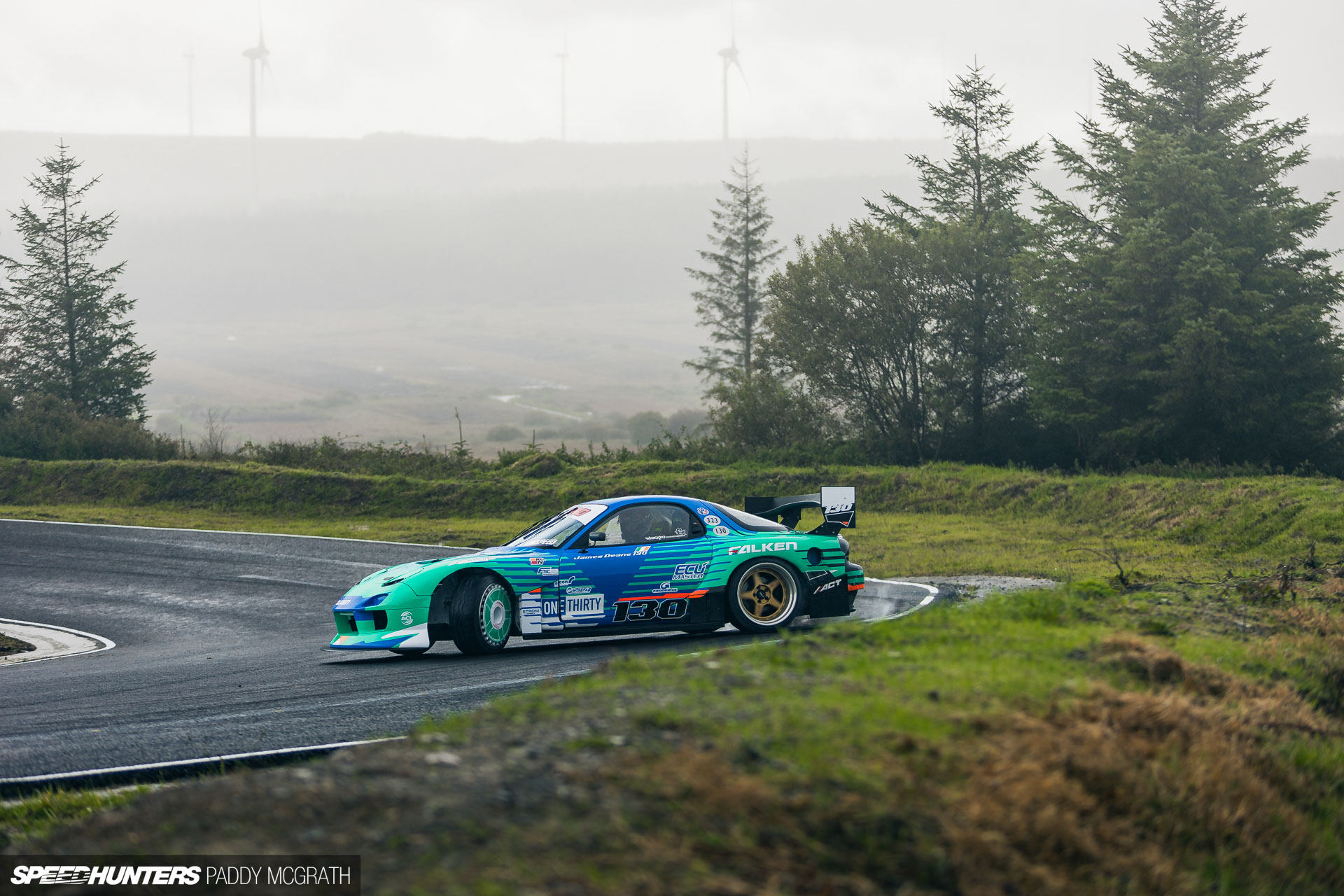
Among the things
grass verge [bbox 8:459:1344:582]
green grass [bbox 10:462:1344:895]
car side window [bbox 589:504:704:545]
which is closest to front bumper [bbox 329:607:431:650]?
car side window [bbox 589:504:704:545]

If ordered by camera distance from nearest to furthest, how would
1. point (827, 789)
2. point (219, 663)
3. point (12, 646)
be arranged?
1. point (827, 789)
2. point (219, 663)
3. point (12, 646)

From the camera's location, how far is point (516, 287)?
19262 cm

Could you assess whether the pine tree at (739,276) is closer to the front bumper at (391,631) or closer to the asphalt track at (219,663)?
the asphalt track at (219,663)

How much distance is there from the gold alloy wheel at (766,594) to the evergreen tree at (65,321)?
1569 inches

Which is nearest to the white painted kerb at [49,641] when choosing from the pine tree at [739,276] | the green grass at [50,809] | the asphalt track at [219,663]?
the asphalt track at [219,663]

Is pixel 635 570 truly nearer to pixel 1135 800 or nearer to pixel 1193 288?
pixel 1135 800

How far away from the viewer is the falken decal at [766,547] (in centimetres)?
1091

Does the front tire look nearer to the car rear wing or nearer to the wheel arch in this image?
the car rear wing

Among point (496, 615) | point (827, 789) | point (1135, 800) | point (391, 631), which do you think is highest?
point (827, 789)

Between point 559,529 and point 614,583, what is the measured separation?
2.81ft

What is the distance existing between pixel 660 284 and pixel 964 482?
171 metres

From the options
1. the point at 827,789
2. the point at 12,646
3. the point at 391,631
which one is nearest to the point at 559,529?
the point at 391,631

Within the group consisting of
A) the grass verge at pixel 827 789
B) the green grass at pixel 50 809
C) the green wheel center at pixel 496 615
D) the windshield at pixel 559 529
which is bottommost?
the green grass at pixel 50 809

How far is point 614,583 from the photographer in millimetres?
10516
